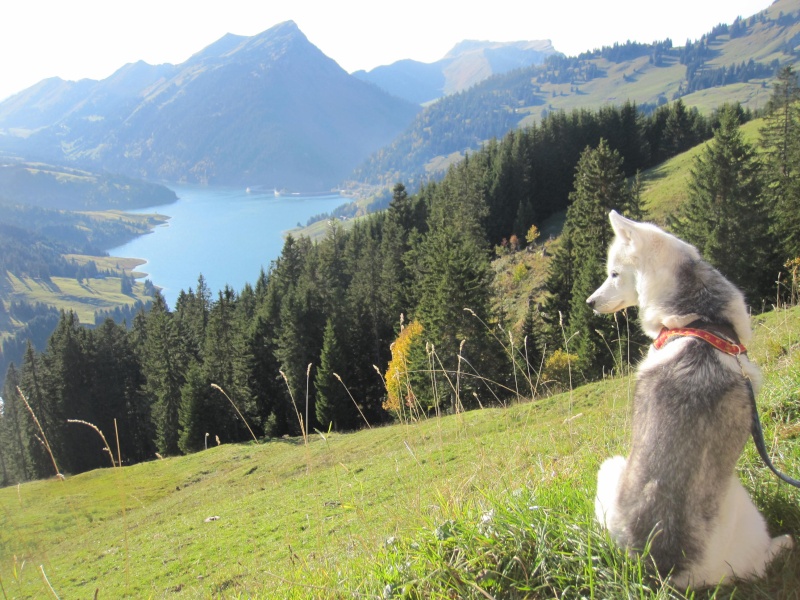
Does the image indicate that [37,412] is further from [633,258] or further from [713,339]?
[713,339]

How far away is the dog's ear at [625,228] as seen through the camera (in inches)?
114

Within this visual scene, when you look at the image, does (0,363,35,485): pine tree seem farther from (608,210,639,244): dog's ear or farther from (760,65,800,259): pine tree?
(760,65,800,259): pine tree

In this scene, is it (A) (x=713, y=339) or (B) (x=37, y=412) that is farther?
(B) (x=37, y=412)

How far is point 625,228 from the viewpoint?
9.70 feet

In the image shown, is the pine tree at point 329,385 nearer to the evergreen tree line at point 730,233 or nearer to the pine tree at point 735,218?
the evergreen tree line at point 730,233

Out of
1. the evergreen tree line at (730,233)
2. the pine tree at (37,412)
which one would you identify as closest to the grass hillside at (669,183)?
the evergreen tree line at (730,233)

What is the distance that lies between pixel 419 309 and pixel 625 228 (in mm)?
35814

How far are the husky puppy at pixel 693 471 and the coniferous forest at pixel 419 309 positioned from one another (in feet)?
44.4

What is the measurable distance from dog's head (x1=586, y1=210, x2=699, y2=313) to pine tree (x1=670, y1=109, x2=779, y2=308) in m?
32.3

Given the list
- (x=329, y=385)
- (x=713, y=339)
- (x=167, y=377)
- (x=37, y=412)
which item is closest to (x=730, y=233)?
(x=329, y=385)

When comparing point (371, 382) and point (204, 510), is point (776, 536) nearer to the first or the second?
point (204, 510)

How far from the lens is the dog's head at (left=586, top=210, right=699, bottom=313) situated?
2.85 meters

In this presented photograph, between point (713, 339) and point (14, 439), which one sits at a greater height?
point (713, 339)

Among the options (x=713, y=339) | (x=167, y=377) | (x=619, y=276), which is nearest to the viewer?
(x=713, y=339)
